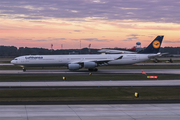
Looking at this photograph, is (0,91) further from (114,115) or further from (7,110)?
(114,115)

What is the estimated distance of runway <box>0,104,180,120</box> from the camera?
51.5 ft

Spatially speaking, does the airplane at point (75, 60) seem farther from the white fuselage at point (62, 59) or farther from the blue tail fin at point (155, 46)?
the blue tail fin at point (155, 46)

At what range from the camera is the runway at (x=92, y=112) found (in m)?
15.7

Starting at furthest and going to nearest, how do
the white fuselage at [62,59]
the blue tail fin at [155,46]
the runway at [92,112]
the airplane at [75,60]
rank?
the blue tail fin at [155,46] → the white fuselage at [62,59] → the airplane at [75,60] → the runway at [92,112]

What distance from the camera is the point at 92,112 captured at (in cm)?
1714

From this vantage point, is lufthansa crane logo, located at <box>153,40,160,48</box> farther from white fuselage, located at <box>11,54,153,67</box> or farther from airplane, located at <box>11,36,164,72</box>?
white fuselage, located at <box>11,54,153,67</box>

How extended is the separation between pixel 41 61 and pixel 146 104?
4102 cm

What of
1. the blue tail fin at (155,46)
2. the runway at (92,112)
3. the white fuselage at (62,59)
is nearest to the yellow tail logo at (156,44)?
the blue tail fin at (155,46)

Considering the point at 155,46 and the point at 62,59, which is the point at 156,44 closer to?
the point at 155,46

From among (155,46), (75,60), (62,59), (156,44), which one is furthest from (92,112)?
(156,44)

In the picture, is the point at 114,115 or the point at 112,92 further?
the point at 112,92

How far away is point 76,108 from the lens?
18516 mm

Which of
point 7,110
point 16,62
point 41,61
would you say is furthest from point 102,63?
point 7,110

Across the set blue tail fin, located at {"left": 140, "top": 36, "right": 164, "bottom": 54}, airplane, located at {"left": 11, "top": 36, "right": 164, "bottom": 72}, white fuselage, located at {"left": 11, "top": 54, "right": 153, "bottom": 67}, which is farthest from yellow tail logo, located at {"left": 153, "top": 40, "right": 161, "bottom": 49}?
white fuselage, located at {"left": 11, "top": 54, "right": 153, "bottom": 67}
